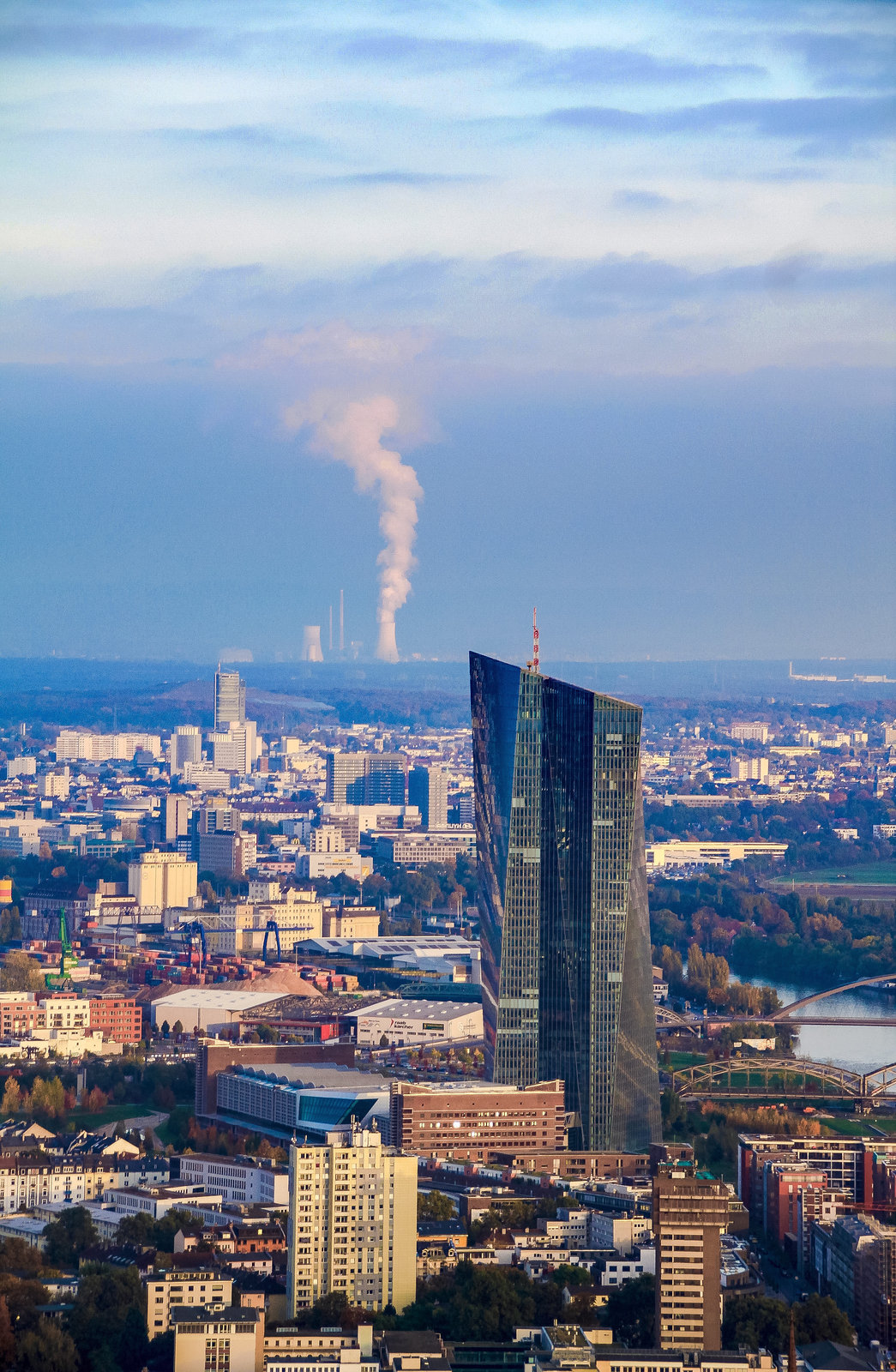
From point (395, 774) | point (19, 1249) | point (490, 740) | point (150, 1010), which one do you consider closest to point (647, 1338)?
point (19, 1249)

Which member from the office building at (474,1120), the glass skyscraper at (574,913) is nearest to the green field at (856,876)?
the glass skyscraper at (574,913)

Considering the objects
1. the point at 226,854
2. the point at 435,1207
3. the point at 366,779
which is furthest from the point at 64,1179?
the point at 366,779

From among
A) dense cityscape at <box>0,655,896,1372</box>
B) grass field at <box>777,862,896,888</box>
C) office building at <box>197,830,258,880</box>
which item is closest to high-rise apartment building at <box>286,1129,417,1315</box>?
dense cityscape at <box>0,655,896,1372</box>

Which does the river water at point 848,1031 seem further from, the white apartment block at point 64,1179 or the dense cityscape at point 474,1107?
the white apartment block at point 64,1179

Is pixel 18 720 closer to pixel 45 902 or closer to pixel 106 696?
pixel 106 696

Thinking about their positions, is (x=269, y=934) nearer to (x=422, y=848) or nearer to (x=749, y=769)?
(x=422, y=848)

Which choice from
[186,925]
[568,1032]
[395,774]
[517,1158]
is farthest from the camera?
[395,774]
